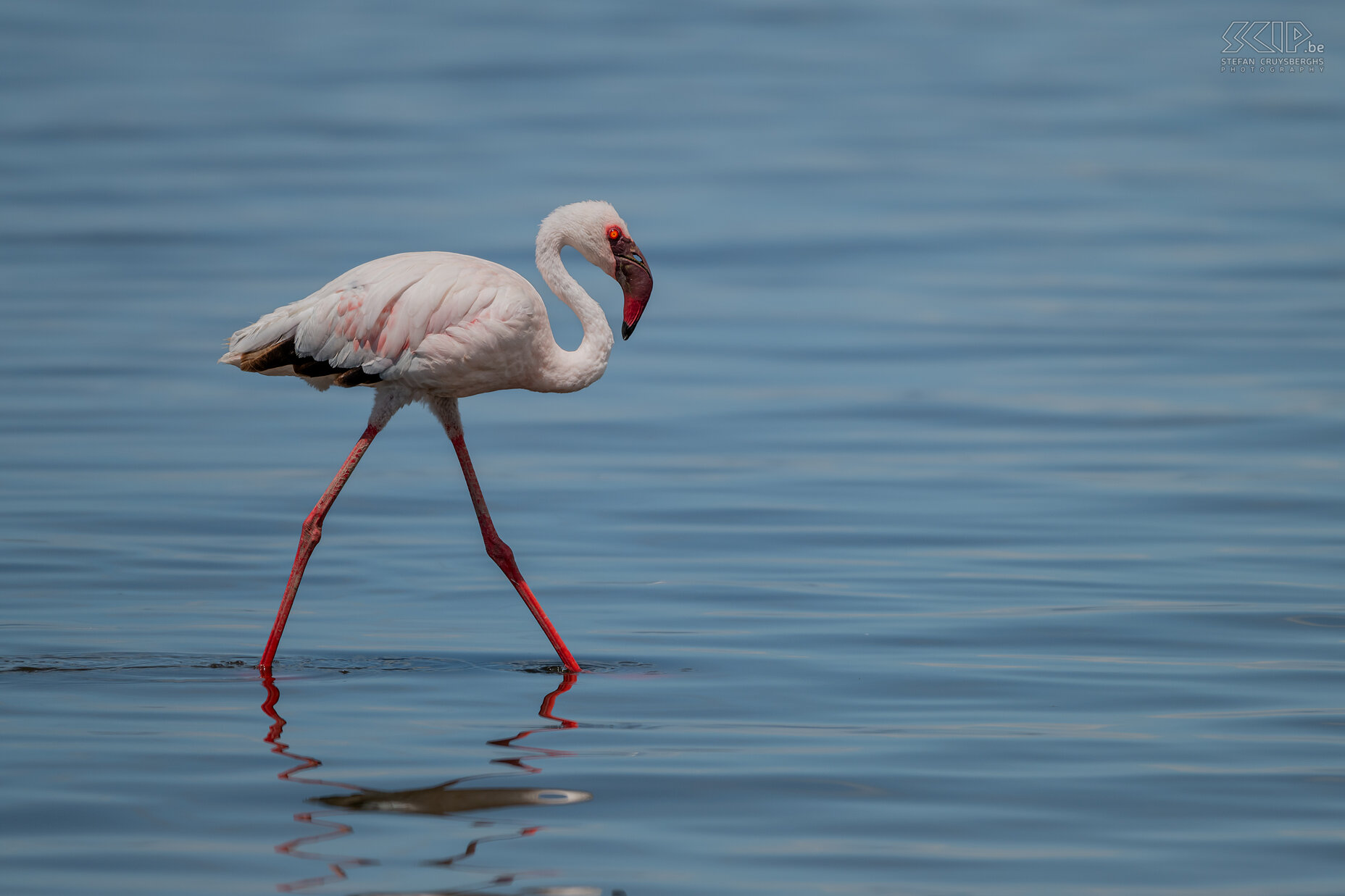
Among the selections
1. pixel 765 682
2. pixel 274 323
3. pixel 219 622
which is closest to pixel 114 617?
pixel 219 622

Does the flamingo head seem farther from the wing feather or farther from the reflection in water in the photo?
the reflection in water

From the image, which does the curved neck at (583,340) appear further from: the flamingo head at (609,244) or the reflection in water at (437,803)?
the reflection in water at (437,803)

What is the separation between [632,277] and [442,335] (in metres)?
1.09

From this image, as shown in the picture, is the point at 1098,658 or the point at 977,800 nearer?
the point at 977,800

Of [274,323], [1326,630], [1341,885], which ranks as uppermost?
[274,323]

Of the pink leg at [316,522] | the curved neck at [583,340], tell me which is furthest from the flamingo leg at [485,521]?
the curved neck at [583,340]

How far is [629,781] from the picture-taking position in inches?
227

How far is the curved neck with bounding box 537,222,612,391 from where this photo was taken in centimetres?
818

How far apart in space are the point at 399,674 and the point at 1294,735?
3.64m

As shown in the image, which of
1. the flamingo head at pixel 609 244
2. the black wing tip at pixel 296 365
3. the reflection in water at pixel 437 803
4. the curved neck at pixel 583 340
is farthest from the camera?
the flamingo head at pixel 609 244

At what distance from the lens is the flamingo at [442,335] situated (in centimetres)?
775

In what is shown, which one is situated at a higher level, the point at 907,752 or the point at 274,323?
the point at 274,323

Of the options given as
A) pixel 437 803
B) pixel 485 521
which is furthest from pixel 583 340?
pixel 437 803

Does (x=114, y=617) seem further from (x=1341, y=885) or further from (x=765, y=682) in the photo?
(x=1341, y=885)
